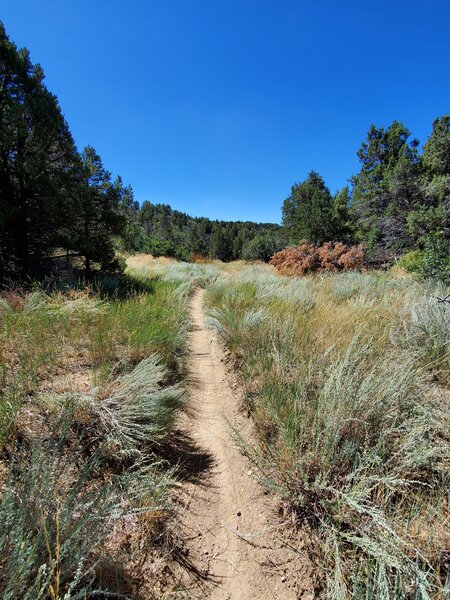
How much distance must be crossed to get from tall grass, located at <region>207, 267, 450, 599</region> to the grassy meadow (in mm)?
13

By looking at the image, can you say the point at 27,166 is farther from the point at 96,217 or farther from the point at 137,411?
the point at 137,411

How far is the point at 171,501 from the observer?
1791 millimetres

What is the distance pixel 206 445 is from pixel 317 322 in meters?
2.16

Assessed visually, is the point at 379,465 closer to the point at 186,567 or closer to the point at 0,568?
the point at 186,567

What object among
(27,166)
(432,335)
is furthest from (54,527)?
(27,166)

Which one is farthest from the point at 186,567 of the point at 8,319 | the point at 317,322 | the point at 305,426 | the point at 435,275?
the point at 435,275

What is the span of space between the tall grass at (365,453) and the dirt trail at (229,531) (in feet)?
0.63

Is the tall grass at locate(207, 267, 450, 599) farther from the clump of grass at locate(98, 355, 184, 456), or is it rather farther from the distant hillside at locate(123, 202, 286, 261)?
the distant hillside at locate(123, 202, 286, 261)

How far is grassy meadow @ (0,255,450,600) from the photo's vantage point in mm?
1150

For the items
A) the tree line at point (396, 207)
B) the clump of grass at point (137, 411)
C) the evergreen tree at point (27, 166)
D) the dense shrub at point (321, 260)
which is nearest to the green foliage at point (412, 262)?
the tree line at point (396, 207)

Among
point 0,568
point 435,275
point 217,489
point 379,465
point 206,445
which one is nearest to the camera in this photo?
point 0,568

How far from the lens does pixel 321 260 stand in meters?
11.5

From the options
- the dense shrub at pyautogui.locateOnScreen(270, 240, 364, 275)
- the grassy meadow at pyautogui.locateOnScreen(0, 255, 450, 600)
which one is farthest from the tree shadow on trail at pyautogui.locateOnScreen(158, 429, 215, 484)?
the dense shrub at pyautogui.locateOnScreen(270, 240, 364, 275)

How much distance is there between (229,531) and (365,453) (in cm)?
104
